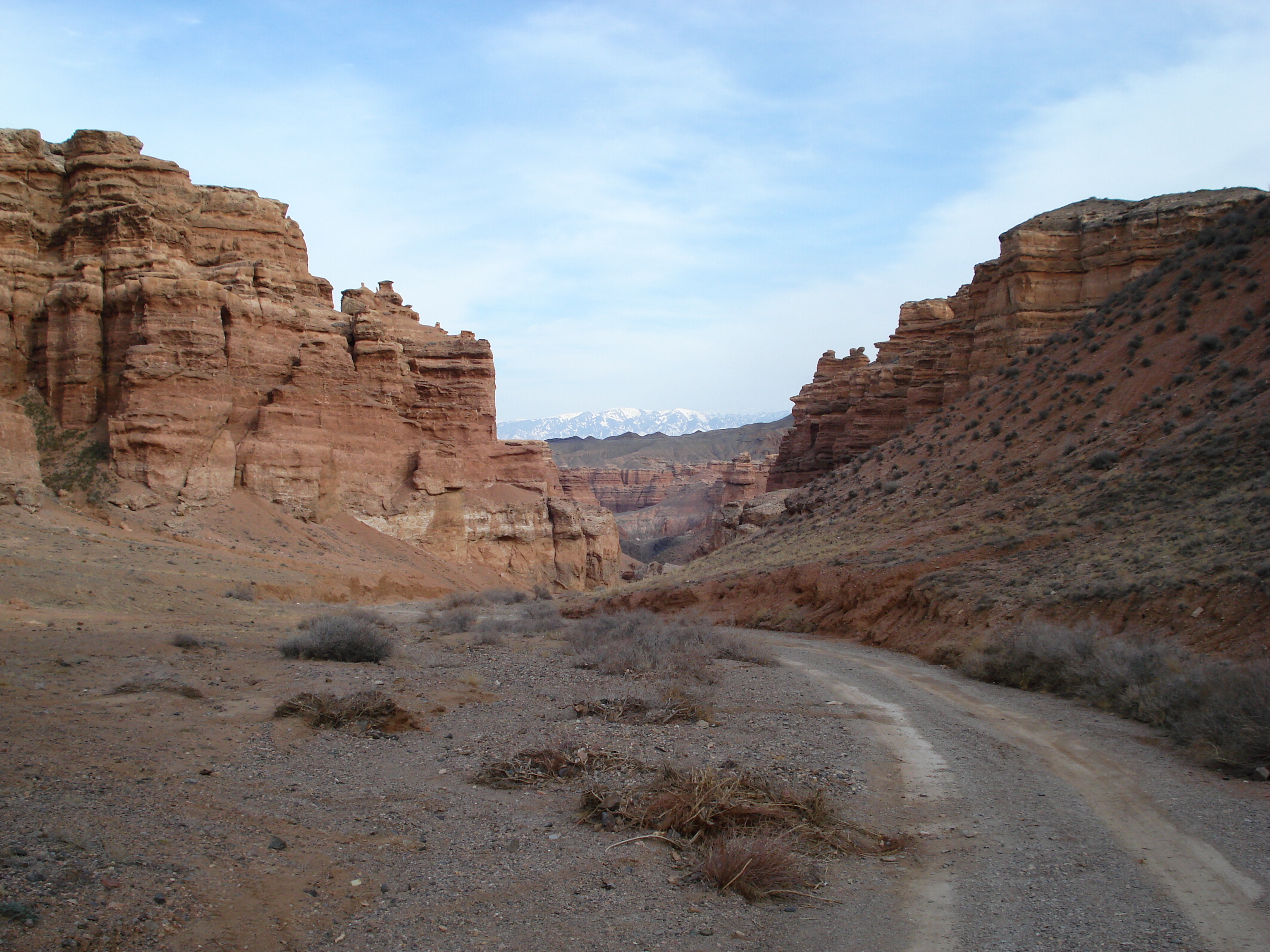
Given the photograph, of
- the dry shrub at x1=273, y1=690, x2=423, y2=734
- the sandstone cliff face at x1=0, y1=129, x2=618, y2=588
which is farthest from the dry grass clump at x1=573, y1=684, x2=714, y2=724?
the sandstone cliff face at x1=0, y1=129, x2=618, y2=588

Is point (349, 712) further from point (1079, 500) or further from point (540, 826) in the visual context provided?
point (1079, 500)

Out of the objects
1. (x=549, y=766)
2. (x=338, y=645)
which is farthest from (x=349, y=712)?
(x=338, y=645)

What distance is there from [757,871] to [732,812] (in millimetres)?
954

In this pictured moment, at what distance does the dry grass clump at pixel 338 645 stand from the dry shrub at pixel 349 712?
472cm

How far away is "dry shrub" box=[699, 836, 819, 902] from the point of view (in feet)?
17.3

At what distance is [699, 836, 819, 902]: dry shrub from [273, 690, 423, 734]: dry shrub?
16.3ft

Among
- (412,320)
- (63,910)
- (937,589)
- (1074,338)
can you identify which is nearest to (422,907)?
(63,910)

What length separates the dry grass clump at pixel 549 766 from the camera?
7.63 metres

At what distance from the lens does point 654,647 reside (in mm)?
15547

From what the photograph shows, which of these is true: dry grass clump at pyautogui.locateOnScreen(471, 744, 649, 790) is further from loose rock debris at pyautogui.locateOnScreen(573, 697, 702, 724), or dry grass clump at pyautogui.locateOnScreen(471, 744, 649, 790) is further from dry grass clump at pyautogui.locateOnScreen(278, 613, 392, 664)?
dry grass clump at pyautogui.locateOnScreen(278, 613, 392, 664)

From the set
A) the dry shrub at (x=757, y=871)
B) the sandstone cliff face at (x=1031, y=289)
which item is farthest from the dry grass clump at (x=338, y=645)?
the sandstone cliff face at (x=1031, y=289)

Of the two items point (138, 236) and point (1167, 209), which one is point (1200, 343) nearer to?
point (1167, 209)

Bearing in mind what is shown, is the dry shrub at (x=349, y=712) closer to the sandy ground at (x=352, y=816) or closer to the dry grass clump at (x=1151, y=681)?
the sandy ground at (x=352, y=816)

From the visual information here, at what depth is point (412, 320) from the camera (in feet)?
167
